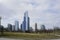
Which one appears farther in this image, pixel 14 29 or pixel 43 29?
pixel 43 29

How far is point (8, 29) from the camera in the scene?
100 meters

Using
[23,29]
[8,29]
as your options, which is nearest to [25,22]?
[23,29]

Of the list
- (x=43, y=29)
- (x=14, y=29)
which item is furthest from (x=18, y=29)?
(x=43, y=29)

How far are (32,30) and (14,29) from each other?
11578 mm

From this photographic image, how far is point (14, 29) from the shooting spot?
10481 cm

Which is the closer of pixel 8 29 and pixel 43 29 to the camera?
pixel 8 29

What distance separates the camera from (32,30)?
105 meters

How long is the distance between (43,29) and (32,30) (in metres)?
10.9

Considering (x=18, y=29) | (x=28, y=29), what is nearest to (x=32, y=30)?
(x=28, y=29)

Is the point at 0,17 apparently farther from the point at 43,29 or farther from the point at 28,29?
the point at 43,29

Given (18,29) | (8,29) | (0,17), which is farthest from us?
(18,29)

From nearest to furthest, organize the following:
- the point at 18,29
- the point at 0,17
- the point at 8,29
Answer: the point at 0,17
the point at 8,29
the point at 18,29

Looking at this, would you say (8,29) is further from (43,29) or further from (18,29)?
(43,29)

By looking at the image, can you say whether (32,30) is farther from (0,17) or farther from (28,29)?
(0,17)
